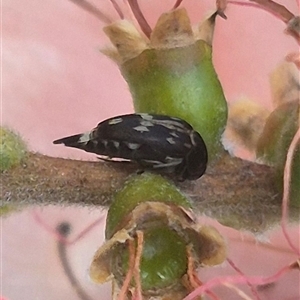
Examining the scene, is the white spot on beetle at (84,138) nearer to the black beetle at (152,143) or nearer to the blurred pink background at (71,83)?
the black beetle at (152,143)

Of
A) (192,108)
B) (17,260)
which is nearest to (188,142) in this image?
(192,108)

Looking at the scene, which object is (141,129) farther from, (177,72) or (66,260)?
(66,260)

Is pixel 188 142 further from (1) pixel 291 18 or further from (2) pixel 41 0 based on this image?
(2) pixel 41 0

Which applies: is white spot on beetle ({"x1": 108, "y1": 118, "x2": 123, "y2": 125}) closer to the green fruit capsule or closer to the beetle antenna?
the green fruit capsule

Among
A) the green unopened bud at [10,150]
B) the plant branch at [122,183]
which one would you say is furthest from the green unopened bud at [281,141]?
the green unopened bud at [10,150]

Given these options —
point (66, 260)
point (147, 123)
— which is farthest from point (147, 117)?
point (66, 260)
